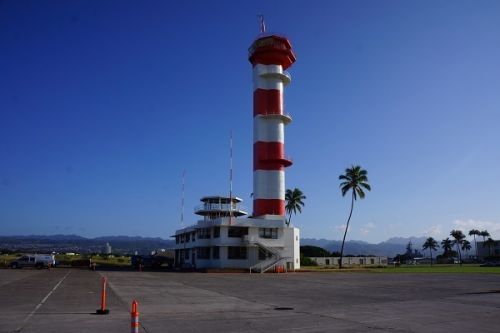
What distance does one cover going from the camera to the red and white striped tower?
59562 mm

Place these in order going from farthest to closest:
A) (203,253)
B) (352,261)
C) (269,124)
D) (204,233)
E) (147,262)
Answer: (352,261) < (147,262) < (203,253) < (204,233) < (269,124)

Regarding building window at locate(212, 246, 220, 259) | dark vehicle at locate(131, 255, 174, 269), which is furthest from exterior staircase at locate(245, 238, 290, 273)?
dark vehicle at locate(131, 255, 174, 269)

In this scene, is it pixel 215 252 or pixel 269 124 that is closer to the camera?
pixel 215 252

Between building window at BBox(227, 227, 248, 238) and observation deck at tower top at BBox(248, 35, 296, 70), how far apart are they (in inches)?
875

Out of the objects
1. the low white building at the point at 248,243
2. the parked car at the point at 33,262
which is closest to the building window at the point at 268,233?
the low white building at the point at 248,243

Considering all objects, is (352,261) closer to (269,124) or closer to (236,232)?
(236,232)

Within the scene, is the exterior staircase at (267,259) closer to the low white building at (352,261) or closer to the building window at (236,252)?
the building window at (236,252)

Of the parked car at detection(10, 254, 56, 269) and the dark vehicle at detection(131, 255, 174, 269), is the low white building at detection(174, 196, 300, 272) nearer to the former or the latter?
the dark vehicle at detection(131, 255, 174, 269)

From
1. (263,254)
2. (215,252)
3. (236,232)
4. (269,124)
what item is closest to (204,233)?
(215,252)

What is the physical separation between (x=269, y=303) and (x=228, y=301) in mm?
1897

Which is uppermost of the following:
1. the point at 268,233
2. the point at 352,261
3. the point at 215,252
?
the point at 268,233

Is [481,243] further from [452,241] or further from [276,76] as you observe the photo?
[276,76]

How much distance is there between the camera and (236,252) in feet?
194

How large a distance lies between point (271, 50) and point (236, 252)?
26715 millimetres
